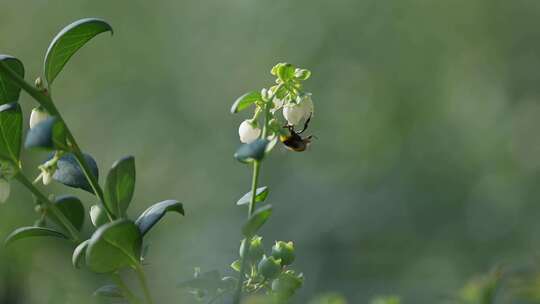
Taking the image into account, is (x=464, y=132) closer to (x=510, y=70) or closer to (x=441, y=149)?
(x=441, y=149)

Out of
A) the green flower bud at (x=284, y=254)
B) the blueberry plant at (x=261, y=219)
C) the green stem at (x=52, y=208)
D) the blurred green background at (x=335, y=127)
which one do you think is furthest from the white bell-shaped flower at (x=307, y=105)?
the blurred green background at (x=335, y=127)

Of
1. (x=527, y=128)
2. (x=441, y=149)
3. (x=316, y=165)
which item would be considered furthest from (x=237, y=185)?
(x=527, y=128)

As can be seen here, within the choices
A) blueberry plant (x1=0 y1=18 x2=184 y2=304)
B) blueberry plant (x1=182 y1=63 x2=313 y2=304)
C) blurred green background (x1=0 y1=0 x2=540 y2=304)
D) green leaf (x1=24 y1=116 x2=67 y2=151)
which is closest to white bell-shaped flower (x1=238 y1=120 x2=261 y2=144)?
blueberry plant (x1=182 y1=63 x2=313 y2=304)

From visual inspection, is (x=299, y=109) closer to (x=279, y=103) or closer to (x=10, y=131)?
(x=279, y=103)

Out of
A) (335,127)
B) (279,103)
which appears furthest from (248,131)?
(335,127)

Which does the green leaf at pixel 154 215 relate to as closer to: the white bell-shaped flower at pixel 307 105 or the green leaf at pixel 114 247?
the green leaf at pixel 114 247
